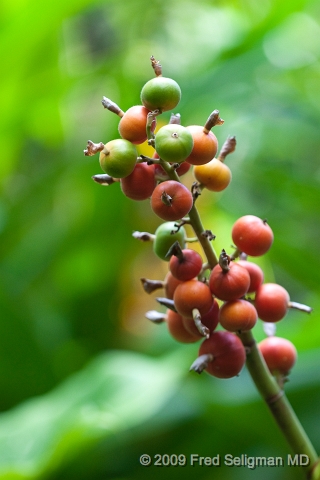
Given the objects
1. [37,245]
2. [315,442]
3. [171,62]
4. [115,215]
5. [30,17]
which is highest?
[171,62]

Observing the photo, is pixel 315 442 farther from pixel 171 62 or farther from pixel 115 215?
pixel 171 62

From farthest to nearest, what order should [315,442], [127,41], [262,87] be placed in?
[127,41]
[262,87]
[315,442]

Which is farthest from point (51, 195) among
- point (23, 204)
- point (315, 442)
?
point (315, 442)

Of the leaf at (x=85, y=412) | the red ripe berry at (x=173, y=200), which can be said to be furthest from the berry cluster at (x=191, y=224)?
the leaf at (x=85, y=412)

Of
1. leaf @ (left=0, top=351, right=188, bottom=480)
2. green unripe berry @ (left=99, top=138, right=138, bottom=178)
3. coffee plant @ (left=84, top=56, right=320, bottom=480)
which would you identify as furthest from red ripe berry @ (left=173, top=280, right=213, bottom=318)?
leaf @ (left=0, top=351, right=188, bottom=480)

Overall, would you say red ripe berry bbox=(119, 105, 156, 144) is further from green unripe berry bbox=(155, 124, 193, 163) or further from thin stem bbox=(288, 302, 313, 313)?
thin stem bbox=(288, 302, 313, 313)

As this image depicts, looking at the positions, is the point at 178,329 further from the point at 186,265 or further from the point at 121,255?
the point at 121,255

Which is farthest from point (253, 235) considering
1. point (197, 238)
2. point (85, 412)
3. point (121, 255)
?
point (121, 255)
